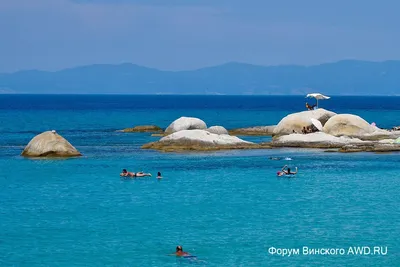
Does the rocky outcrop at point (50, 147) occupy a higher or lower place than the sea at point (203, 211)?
higher

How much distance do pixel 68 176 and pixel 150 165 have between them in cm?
794

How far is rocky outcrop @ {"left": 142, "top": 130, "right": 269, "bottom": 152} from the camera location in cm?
7075

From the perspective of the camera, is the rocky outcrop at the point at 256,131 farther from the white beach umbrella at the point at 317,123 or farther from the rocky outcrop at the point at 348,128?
the rocky outcrop at the point at 348,128

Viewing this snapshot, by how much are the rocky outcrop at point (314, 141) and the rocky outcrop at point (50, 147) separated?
61.8 feet

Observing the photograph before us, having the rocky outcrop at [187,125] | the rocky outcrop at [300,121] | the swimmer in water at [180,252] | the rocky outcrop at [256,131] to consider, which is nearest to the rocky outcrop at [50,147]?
the rocky outcrop at [187,125]

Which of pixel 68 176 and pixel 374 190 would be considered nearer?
pixel 374 190

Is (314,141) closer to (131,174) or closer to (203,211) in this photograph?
(131,174)

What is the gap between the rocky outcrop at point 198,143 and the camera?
7075 cm

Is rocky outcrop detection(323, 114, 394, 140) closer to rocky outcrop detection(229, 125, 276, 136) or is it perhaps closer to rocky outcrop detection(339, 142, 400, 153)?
rocky outcrop detection(339, 142, 400, 153)

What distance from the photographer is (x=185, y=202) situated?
44062 mm

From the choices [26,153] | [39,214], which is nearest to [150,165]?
[26,153]

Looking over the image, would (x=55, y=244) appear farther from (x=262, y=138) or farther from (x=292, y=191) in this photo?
(x=262, y=138)

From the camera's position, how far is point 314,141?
73.8 m

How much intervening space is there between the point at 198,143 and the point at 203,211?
97.8 ft
